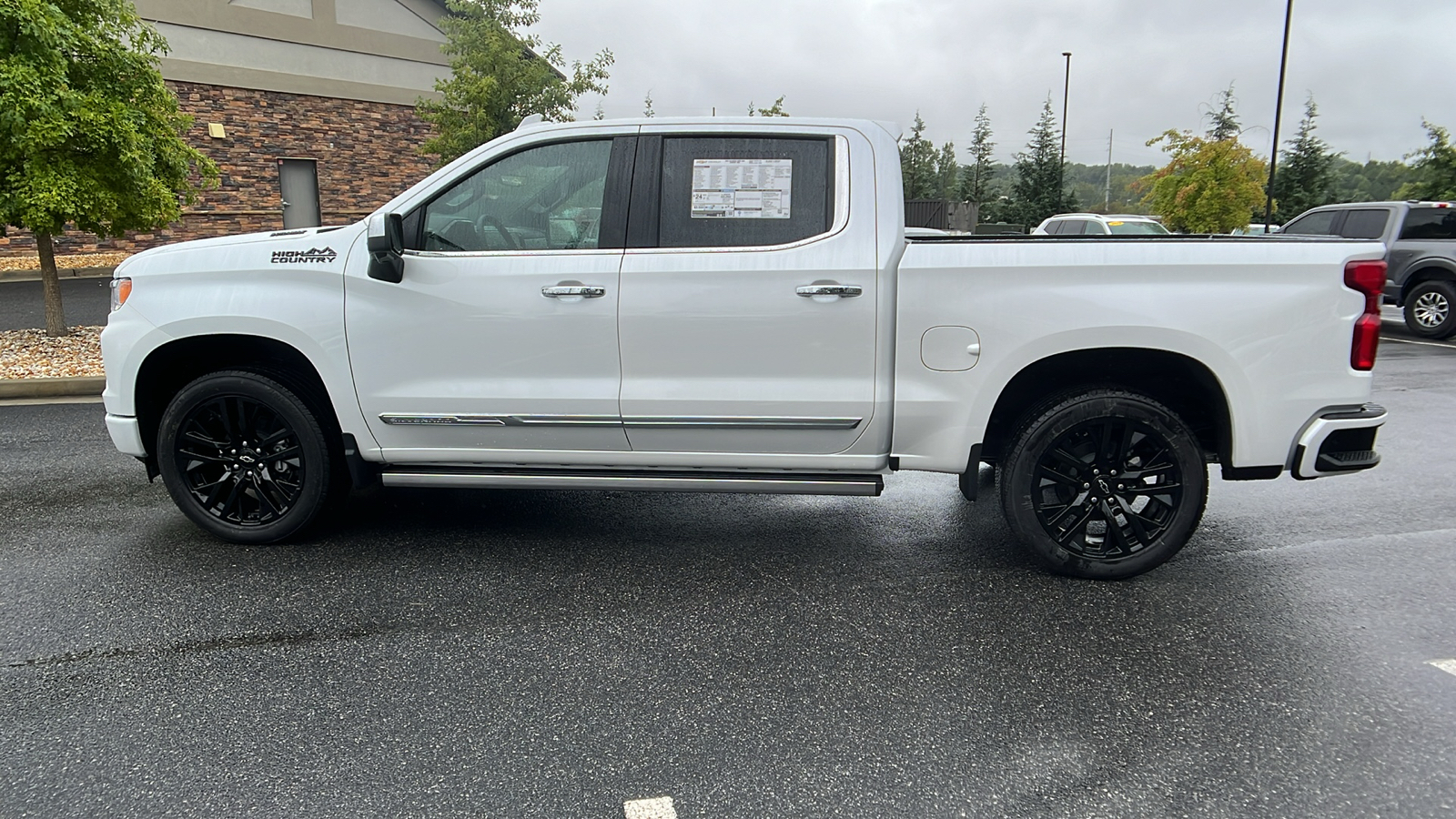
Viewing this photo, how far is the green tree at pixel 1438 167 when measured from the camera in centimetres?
2275

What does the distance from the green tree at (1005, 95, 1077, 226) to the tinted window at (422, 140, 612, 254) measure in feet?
125

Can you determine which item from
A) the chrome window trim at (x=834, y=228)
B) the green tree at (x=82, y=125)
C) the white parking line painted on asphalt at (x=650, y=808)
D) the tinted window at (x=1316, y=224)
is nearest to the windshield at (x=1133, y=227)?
the tinted window at (x=1316, y=224)

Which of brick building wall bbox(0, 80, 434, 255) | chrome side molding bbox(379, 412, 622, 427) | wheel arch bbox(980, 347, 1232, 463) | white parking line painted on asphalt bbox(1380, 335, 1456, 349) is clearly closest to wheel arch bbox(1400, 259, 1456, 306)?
white parking line painted on asphalt bbox(1380, 335, 1456, 349)

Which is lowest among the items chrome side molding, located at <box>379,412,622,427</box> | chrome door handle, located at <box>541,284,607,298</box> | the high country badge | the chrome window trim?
chrome side molding, located at <box>379,412,622,427</box>

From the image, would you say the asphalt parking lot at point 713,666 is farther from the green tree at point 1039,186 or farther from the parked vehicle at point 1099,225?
the green tree at point 1039,186

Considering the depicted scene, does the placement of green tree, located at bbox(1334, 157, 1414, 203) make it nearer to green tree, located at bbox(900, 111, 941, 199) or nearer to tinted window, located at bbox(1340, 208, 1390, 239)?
green tree, located at bbox(900, 111, 941, 199)

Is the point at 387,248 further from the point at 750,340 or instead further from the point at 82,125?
the point at 82,125

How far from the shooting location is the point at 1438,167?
907 inches

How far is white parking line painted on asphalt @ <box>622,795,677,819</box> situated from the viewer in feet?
7.87

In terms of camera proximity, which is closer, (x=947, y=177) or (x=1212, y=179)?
(x=1212, y=179)

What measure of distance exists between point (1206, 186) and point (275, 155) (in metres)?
24.2

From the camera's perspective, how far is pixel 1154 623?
3.60 meters

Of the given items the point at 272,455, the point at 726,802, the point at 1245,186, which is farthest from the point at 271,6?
the point at 1245,186

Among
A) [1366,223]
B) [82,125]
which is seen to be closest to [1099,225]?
[1366,223]
